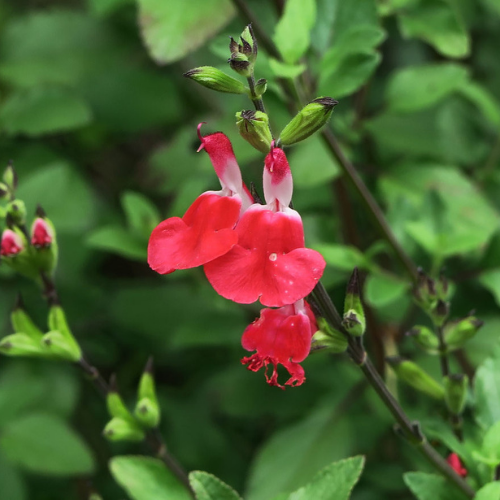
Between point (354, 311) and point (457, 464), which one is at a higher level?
point (354, 311)

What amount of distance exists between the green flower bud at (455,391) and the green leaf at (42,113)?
800 mm

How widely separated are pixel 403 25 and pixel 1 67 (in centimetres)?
78

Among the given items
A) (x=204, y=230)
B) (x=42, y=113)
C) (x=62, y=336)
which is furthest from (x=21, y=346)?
(x=42, y=113)

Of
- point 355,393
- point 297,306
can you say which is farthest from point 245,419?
point 297,306

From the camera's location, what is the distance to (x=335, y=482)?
1.68ft

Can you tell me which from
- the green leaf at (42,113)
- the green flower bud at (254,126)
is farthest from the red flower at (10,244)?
the green leaf at (42,113)

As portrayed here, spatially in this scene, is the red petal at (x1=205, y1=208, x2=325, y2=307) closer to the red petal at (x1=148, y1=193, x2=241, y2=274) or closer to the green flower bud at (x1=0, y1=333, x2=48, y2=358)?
the red petal at (x1=148, y1=193, x2=241, y2=274)

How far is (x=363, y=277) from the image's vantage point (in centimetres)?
107

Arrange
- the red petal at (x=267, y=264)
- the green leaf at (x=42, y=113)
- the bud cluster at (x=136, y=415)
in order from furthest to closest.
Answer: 1. the green leaf at (x=42, y=113)
2. the bud cluster at (x=136, y=415)
3. the red petal at (x=267, y=264)

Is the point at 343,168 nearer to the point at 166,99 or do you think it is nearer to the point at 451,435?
the point at 451,435

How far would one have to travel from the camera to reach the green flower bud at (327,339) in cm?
47

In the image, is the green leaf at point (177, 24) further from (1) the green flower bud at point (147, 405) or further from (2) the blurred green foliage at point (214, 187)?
(1) the green flower bud at point (147, 405)

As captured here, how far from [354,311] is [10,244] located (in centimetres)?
31

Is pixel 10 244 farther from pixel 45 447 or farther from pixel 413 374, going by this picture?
pixel 45 447
